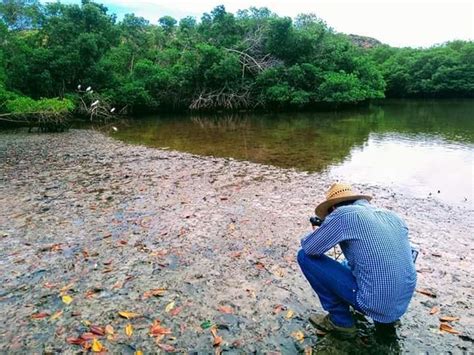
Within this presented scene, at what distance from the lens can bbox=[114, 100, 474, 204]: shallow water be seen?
9.43 metres

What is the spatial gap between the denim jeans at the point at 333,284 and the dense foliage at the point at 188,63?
24.4 metres

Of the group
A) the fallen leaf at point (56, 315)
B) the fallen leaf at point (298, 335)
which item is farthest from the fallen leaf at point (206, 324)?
the fallen leaf at point (56, 315)

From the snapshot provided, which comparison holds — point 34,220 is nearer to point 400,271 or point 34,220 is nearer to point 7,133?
point 400,271

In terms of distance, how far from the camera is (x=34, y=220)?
6.25 meters

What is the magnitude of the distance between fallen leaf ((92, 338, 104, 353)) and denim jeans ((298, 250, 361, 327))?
1.88m

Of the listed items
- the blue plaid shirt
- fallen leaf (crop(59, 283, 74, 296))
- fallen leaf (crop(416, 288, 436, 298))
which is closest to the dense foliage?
fallen leaf (crop(59, 283, 74, 296))

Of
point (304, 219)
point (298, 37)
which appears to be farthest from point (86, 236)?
point (298, 37)

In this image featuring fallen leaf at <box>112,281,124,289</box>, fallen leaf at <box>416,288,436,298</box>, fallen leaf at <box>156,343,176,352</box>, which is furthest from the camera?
fallen leaf at <box>112,281,124,289</box>

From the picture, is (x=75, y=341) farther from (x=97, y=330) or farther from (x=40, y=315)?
(x=40, y=315)

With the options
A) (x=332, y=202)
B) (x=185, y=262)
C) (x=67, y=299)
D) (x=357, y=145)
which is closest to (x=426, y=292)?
(x=332, y=202)

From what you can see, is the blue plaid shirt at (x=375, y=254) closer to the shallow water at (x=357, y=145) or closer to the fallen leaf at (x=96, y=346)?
the fallen leaf at (x=96, y=346)

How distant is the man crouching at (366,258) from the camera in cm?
280

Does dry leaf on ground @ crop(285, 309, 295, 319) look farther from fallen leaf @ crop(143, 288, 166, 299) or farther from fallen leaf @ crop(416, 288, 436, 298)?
fallen leaf @ crop(416, 288, 436, 298)

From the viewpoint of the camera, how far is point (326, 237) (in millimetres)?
2957
